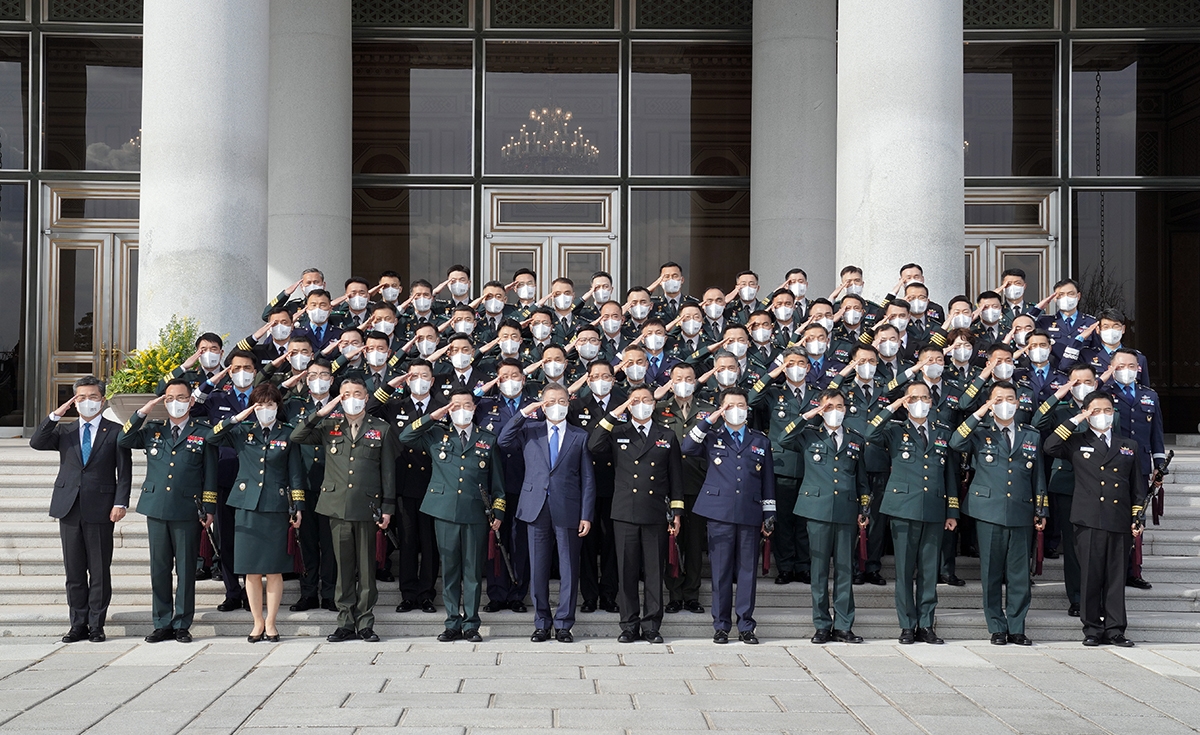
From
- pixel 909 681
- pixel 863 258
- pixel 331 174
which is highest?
pixel 331 174

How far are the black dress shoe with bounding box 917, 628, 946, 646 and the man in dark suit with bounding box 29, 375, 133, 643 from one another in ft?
19.2

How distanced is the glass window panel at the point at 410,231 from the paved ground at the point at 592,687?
859cm

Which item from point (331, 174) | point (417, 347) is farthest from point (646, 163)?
point (417, 347)

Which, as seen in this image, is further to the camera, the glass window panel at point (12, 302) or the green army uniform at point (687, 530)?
the glass window panel at point (12, 302)

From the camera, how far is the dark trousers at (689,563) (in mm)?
9336

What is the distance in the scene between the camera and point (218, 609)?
916 centimetres

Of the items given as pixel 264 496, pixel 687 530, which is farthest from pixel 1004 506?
pixel 264 496

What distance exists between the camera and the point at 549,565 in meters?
9.02

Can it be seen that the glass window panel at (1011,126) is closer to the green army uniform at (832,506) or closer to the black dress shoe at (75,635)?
the green army uniform at (832,506)

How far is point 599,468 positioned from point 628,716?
10.4 feet

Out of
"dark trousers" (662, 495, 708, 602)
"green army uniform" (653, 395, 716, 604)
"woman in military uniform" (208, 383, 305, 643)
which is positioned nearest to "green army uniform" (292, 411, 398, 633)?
"woman in military uniform" (208, 383, 305, 643)

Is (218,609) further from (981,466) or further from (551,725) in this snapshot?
(981,466)

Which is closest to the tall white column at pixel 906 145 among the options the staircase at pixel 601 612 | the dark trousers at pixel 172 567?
the staircase at pixel 601 612

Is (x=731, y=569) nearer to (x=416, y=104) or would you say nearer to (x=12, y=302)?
(x=416, y=104)
